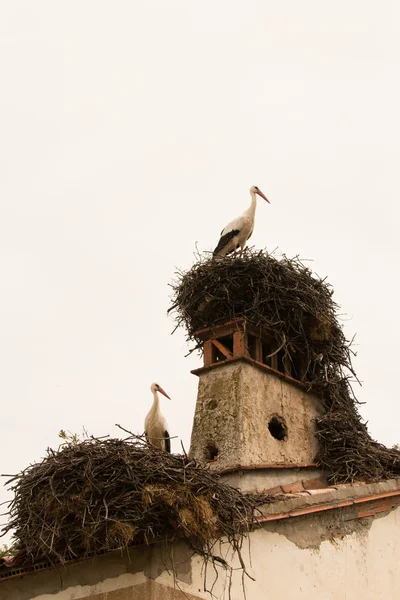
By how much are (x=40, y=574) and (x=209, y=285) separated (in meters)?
4.39

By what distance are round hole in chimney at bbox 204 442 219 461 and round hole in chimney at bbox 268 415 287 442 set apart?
760 millimetres

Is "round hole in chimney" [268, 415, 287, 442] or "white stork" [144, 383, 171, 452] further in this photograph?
"round hole in chimney" [268, 415, 287, 442]

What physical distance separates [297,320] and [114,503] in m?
4.59

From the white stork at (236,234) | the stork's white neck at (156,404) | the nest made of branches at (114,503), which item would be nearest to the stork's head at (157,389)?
the stork's white neck at (156,404)

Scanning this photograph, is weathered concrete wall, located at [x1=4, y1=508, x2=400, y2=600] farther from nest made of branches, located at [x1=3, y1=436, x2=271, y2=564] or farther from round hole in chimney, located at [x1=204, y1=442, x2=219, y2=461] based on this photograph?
round hole in chimney, located at [x1=204, y1=442, x2=219, y2=461]

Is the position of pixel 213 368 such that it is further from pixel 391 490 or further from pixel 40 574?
pixel 40 574

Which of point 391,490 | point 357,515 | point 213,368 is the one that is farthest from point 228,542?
point 213,368

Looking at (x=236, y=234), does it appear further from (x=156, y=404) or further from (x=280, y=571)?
(x=280, y=571)

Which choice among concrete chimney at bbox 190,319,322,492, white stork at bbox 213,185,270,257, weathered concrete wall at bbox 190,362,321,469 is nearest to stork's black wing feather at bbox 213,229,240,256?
white stork at bbox 213,185,270,257

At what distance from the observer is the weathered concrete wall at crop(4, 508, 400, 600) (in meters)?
7.57

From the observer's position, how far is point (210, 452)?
1045cm

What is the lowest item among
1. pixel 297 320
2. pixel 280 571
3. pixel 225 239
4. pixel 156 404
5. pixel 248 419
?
pixel 280 571

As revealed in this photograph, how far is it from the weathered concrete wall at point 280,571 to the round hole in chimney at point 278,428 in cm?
165

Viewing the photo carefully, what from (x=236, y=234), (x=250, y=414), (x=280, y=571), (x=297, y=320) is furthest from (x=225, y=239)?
(x=280, y=571)
